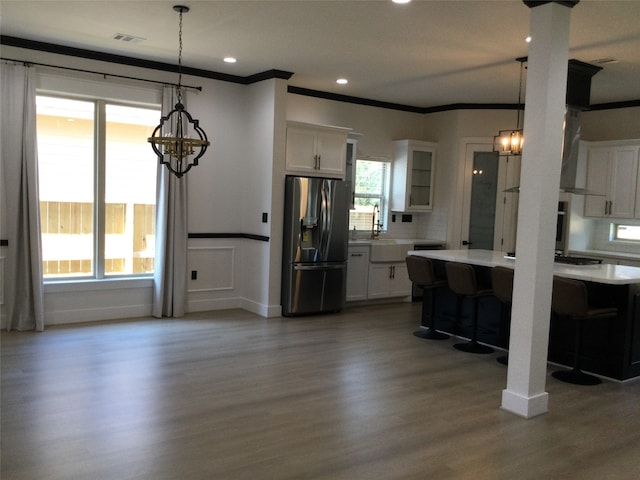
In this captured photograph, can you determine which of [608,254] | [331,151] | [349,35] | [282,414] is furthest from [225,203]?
[608,254]

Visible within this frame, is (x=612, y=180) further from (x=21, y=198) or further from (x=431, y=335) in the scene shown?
(x=21, y=198)

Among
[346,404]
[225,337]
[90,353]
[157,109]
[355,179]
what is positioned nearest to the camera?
[346,404]

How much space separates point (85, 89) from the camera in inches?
239

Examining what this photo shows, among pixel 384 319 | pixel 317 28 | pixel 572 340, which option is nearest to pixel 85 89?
pixel 317 28

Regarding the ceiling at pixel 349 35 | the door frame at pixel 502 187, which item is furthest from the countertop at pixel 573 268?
the ceiling at pixel 349 35

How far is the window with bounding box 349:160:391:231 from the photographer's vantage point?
8.32m

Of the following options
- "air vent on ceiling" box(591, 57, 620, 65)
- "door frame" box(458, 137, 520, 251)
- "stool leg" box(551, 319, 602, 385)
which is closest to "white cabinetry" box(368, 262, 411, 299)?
"door frame" box(458, 137, 520, 251)

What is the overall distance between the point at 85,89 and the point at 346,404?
436 cm

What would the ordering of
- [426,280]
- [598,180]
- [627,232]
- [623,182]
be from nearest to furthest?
[426,280], [623,182], [598,180], [627,232]

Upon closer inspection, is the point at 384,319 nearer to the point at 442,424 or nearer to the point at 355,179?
the point at 355,179

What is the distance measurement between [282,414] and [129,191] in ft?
12.4

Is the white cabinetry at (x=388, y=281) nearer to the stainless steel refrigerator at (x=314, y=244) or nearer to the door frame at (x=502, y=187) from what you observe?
the stainless steel refrigerator at (x=314, y=244)

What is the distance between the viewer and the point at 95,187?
20.7 ft

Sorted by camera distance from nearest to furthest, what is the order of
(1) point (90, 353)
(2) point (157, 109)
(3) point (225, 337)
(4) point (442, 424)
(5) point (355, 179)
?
(4) point (442, 424), (1) point (90, 353), (3) point (225, 337), (2) point (157, 109), (5) point (355, 179)
